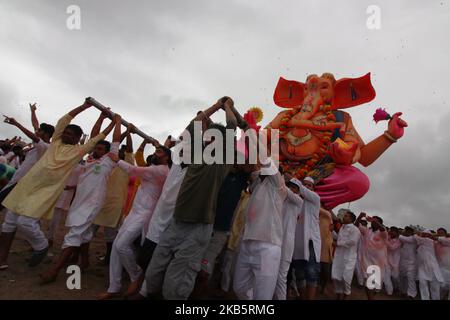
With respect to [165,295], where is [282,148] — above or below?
above

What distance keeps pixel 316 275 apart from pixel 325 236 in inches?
45.9

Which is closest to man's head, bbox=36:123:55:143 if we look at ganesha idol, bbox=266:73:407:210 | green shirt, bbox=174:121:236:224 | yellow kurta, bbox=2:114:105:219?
yellow kurta, bbox=2:114:105:219

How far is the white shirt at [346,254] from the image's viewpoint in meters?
6.27

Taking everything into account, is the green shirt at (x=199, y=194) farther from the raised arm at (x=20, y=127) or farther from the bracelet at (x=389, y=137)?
the bracelet at (x=389, y=137)

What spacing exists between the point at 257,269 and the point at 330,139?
415cm

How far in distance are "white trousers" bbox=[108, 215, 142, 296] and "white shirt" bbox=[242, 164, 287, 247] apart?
49.3 inches

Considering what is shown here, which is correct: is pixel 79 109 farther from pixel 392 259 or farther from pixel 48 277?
Result: pixel 392 259

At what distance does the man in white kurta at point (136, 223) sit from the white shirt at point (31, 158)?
1.25m

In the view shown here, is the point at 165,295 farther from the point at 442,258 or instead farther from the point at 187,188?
the point at 442,258

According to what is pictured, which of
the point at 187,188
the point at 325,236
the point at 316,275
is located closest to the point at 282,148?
the point at 325,236

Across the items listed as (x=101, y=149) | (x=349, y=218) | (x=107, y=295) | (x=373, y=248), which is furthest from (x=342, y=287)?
(x=101, y=149)

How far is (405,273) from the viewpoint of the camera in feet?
29.7

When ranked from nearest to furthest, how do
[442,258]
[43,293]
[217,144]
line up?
[217,144], [43,293], [442,258]

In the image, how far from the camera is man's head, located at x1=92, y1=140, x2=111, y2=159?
4.69 m
